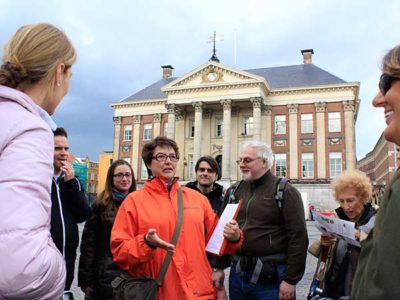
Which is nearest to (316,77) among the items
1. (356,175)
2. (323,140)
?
(323,140)

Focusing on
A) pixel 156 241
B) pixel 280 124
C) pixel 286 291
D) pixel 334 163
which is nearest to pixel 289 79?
pixel 280 124

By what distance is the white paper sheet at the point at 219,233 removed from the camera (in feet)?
9.61

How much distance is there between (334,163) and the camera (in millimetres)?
35625

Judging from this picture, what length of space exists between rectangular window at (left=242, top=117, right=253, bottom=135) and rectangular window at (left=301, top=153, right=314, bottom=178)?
5.77 metres

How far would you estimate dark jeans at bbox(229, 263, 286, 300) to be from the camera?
3.47m

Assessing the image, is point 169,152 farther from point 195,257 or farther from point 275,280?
point 275,280

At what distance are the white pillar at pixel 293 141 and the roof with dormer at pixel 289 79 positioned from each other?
2.34m

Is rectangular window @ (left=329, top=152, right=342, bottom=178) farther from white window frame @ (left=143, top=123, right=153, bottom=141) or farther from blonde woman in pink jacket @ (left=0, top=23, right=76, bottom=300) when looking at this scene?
blonde woman in pink jacket @ (left=0, top=23, right=76, bottom=300)

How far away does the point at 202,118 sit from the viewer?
40031 mm

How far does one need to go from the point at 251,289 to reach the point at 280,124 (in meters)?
35.6

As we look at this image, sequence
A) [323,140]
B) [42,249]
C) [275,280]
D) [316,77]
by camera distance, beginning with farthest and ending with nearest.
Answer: [316,77] → [323,140] → [275,280] → [42,249]

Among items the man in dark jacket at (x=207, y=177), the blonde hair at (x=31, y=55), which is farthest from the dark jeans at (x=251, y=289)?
the blonde hair at (x=31, y=55)

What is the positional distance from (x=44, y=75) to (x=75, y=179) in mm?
2422

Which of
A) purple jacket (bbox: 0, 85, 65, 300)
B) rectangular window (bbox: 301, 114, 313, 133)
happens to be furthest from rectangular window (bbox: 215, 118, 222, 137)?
purple jacket (bbox: 0, 85, 65, 300)
